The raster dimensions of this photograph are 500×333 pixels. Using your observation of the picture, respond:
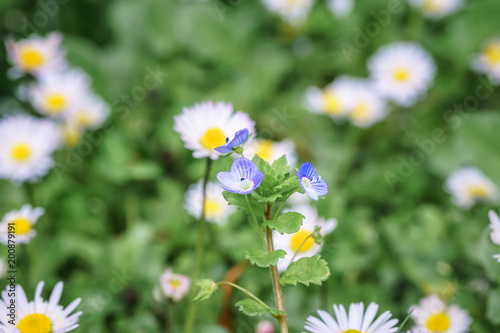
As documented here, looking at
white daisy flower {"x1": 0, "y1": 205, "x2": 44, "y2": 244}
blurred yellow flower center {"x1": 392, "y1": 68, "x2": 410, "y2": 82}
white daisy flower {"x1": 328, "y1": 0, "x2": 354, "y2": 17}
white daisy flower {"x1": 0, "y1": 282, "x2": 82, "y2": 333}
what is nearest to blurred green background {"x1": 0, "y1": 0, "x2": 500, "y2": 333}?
white daisy flower {"x1": 328, "y1": 0, "x2": 354, "y2": 17}

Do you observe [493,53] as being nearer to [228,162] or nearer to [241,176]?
[228,162]

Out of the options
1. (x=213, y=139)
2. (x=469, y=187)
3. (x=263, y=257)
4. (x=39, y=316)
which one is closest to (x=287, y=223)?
(x=263, y=257)

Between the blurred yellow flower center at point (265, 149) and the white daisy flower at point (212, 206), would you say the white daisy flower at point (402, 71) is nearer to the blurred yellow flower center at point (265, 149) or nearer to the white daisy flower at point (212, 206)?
the blurred yellow flower center at point (265, 149)

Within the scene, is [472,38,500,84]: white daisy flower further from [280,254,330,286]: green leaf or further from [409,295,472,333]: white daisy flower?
[280,254,330,286]: green leaf

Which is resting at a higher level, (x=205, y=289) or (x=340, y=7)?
(x=340, y=7)

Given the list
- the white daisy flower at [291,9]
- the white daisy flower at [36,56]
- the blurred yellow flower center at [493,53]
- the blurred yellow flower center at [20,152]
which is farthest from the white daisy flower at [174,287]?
the blurred yellow flower center at [493,53]
